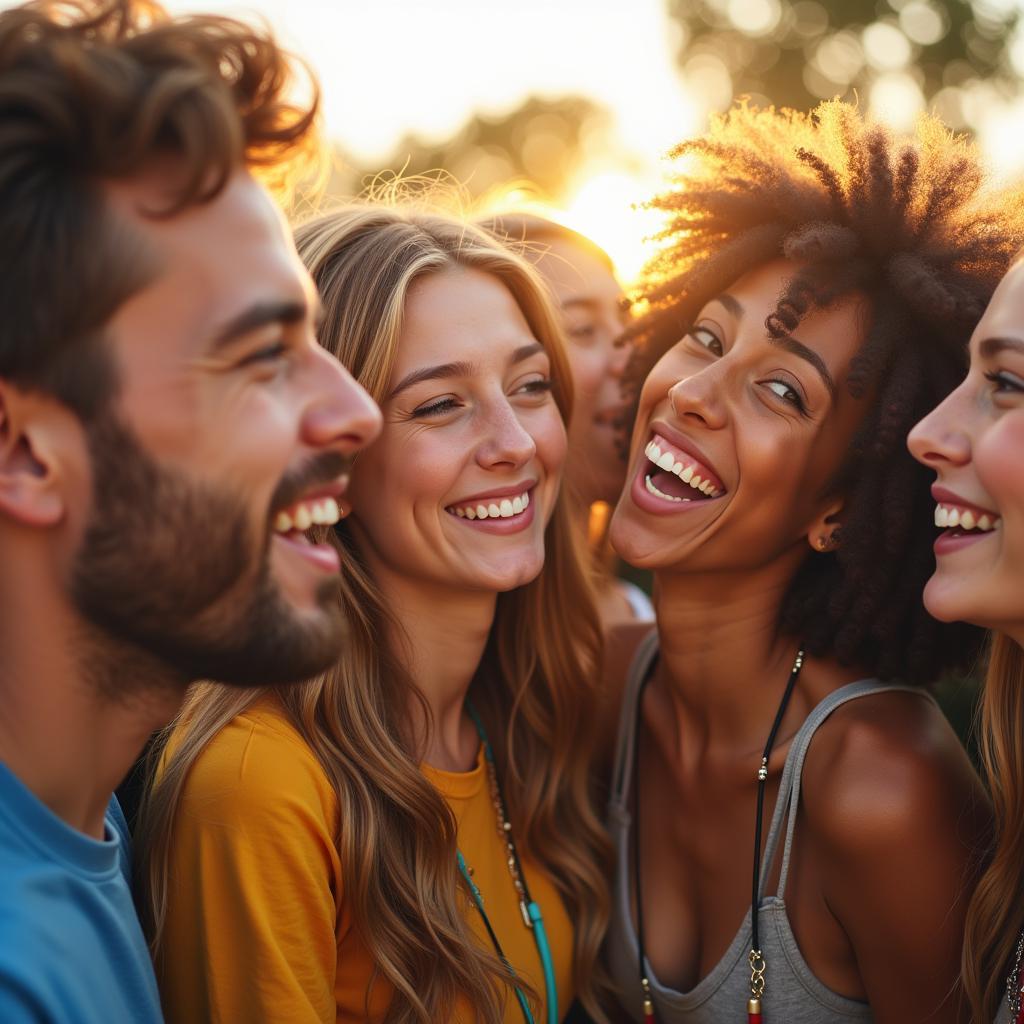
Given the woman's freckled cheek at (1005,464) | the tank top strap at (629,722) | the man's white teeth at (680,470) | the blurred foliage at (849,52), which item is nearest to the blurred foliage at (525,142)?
the blurred foliage at (849,52)

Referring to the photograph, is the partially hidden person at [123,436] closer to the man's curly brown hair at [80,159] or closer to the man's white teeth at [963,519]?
the man's curly brown hair at [80,159]

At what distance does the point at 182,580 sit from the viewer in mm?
2406

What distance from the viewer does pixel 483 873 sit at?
354 cm

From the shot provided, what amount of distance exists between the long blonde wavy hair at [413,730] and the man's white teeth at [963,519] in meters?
1.30

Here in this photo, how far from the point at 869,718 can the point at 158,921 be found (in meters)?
1.97

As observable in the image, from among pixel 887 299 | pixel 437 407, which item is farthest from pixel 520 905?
pixel 887 299

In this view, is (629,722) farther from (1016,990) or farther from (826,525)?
(1016,990)

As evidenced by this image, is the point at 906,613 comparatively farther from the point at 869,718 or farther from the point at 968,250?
the point at 968,250

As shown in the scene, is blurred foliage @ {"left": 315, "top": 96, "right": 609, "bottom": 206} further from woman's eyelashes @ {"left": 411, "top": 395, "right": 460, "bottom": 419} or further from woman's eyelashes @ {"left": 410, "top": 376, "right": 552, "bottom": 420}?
woman's eyelashes @ {"left": 411, "top": 395, "right": 460, "bottom": 419}

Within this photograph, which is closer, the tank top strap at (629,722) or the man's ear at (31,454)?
the man's ear at (31,454)

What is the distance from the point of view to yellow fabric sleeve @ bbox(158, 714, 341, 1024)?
9.23ft

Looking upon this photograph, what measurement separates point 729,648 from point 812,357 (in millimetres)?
945

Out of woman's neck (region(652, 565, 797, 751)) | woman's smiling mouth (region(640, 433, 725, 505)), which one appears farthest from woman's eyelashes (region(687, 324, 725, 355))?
woman's neck (region(652, 565, 797, 751))

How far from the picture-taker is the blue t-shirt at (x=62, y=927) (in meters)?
2.17
